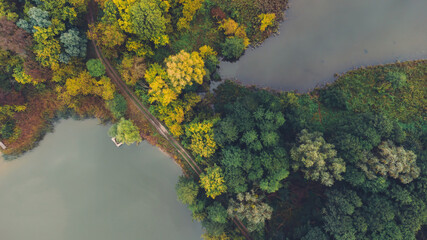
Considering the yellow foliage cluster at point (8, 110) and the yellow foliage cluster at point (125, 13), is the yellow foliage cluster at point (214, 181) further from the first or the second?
the yellow foliage cluster at point (8, 110)

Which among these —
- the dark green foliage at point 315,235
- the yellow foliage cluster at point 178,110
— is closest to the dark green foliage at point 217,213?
the dark green foliage at point 315,235

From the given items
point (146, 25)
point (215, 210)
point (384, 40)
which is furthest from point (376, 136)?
point (146, 25)

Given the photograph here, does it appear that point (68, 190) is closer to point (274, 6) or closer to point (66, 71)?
point (66, 71)

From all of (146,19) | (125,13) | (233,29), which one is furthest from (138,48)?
(233,29)

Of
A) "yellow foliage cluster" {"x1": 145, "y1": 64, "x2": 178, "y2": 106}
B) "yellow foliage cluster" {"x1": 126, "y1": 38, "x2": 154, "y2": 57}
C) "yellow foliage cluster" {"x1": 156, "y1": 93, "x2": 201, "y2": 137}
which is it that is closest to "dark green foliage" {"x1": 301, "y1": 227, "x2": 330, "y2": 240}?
"yellow foliage cluster" {"x1": 156, "y1": 93, "x2": 201, "y2": 137}

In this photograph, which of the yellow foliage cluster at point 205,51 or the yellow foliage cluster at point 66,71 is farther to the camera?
the yellow foliage cluster at point 205,51

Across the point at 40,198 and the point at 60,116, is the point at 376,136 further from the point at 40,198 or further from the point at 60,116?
the point at 40,198

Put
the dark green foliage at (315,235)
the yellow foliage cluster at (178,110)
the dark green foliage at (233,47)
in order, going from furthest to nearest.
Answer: the dark green foliage at (233,47) < the yellow foliage cluster at (178,110) < the dark green foliage at (315,235)
